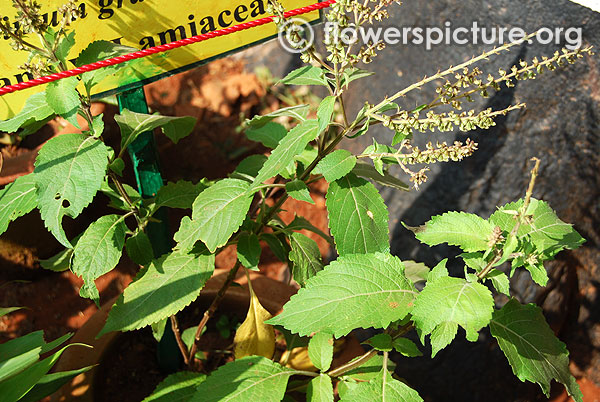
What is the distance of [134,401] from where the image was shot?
181 centimetres

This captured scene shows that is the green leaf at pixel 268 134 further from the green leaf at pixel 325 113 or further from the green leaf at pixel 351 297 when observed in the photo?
the green leaf at pixel 351 297

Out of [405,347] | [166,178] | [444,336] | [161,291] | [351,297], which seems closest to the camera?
[444,336]

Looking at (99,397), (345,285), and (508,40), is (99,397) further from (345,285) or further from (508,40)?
(508,40)

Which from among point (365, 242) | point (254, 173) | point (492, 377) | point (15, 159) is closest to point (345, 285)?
point (365, 242)

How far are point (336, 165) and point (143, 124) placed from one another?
0.49 m

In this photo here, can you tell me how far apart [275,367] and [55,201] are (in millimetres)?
620

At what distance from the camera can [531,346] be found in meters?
1.15

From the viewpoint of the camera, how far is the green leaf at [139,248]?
54.9 inches

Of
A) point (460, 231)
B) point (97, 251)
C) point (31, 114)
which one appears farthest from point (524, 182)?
point (31, 114)

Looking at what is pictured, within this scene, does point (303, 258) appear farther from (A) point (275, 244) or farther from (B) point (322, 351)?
(B) point (322, 351)

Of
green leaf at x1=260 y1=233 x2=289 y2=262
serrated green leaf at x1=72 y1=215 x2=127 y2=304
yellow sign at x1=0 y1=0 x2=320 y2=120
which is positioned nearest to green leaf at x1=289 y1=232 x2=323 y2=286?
green leaf at x1=260 y1=233 x2=289 y2=262

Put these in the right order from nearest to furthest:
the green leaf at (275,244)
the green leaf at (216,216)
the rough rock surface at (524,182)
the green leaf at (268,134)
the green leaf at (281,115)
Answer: the green leaf at (216,216), the green leaf at (281,115), the green leaf at (275,244), the green leaf at (268,134), the rough rock surface at (524,182)

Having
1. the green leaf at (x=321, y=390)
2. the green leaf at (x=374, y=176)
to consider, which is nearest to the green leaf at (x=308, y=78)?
the green leaf at (x=374, y=176)

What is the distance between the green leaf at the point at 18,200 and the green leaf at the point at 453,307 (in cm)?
86
